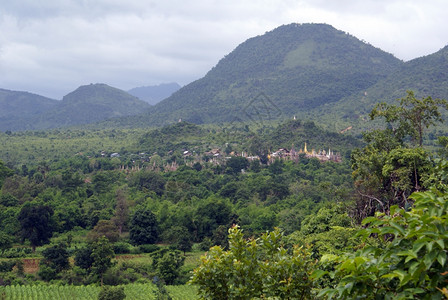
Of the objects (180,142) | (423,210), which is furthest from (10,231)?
(180,142)

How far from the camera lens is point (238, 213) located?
2916cm

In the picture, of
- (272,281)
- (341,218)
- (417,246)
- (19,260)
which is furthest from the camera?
(19,260)

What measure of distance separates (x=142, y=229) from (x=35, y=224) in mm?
6202

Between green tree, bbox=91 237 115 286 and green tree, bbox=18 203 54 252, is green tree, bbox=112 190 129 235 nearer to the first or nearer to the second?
green tree, bbox=18 203 54 252

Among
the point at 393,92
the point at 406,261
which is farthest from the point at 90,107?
the point at 406,261

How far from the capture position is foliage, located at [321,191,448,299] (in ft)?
8.55

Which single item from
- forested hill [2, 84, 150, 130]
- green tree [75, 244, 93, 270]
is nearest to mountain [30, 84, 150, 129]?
forested hill [2, 84, 150, 130]

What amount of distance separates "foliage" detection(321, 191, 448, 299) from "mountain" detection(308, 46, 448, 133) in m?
61.2

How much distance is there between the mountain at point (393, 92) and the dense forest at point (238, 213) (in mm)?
18055

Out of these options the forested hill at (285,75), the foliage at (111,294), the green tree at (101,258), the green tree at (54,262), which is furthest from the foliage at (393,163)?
the forested hill at (285,75)

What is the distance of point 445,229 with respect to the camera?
8.78 feet

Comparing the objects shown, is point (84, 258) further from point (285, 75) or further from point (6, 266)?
point (285, 75)

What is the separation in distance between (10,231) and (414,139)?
23100mm

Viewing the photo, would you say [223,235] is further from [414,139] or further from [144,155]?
[144,155]
